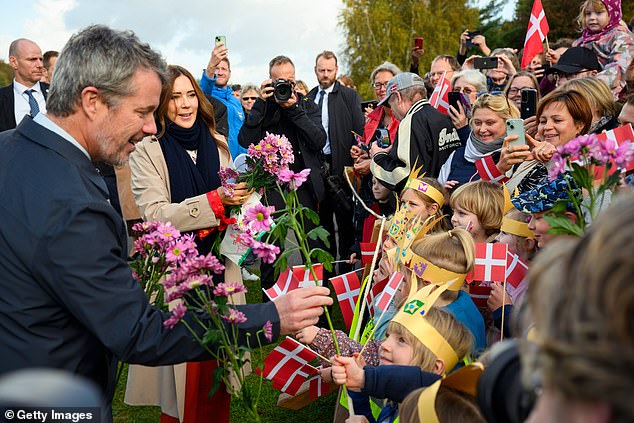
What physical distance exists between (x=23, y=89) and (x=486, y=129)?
620 cm

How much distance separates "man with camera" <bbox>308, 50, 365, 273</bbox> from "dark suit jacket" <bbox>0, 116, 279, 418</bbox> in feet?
15.0

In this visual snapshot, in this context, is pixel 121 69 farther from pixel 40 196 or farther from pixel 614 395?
pixel 614 395

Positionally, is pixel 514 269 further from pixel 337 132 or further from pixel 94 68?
pixel 337 132

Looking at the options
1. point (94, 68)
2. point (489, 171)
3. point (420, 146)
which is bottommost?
point (489, 171)

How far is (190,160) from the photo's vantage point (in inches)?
166

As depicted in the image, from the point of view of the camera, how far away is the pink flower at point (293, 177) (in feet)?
9.45

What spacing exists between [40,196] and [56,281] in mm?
281

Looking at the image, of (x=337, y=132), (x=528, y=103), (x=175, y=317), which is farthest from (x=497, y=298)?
(x=337, y=132)

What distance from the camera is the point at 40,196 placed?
2.17m

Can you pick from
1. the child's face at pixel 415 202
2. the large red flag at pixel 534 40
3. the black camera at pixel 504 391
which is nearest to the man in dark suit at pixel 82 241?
the black camera at pixel 504 391

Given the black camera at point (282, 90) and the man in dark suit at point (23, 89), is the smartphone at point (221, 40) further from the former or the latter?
the man in dark suit at point (23, 89)

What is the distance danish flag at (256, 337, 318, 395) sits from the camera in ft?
9.93

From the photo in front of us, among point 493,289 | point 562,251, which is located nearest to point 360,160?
point 493,289

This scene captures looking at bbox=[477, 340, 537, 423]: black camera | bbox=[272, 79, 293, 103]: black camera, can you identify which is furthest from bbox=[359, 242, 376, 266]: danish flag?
bbox=[477, 340, 537, 423]: black camera
